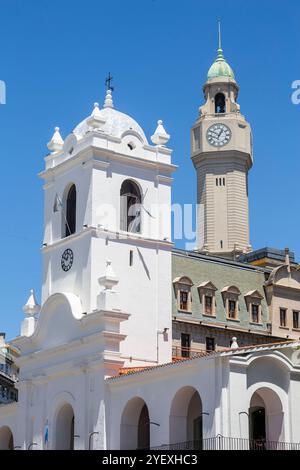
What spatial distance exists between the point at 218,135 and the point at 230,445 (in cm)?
6254

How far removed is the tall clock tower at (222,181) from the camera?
106m

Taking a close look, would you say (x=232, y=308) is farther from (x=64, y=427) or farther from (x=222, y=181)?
(x=222, y=181)

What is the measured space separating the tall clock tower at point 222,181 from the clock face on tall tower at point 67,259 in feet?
133

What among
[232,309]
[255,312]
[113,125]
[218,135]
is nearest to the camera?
[113,125]

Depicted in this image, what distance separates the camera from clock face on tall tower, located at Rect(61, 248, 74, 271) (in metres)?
65.3

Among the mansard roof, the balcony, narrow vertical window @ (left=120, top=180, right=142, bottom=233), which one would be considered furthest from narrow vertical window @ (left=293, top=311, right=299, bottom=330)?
narrow vertical window @ (left=120, top=180, right=142, bottom=233)

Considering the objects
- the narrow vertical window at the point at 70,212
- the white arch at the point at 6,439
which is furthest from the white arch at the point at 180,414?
the white arch at the point at 6,439

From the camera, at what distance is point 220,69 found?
374 ft

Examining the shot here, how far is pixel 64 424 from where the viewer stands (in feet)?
207

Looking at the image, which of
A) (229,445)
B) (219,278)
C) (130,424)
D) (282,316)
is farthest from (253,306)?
(229,445)

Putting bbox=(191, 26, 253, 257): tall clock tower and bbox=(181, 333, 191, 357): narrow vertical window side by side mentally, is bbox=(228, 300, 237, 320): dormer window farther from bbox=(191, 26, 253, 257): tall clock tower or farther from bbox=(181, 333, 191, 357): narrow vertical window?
bbox=(191, 26, 253, 257): tall clock tower

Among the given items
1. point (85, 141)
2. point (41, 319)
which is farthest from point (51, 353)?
point (85, 141)

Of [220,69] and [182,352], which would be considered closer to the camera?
[182,352]

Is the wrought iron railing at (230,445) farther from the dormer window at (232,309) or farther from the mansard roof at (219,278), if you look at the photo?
the dormer window at (232,309)
